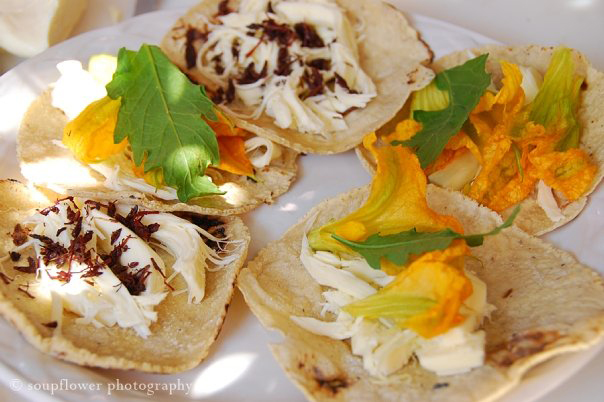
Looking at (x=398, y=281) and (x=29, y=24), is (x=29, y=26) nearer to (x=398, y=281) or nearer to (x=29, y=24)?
(x=29, y=24)

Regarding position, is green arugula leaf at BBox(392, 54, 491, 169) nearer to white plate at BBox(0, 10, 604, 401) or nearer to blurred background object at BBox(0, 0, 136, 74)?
white plate at BBox(0, 10, 604, 401)

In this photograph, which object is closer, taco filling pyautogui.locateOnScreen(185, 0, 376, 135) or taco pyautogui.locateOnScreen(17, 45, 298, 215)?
taco pyautogui.locateOnScreen(17, 45, 298, 215)

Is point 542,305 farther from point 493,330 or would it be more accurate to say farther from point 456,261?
point 456,261

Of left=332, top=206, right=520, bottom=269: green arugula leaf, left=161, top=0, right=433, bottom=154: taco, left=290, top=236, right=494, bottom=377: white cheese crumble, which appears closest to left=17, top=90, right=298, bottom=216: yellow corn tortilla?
left=161, top=0, right=433, bottom=154: taco

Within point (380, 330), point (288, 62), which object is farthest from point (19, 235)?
point (288, 62)

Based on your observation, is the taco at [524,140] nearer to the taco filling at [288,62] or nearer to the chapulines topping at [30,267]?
the taco filling at [288,62]
